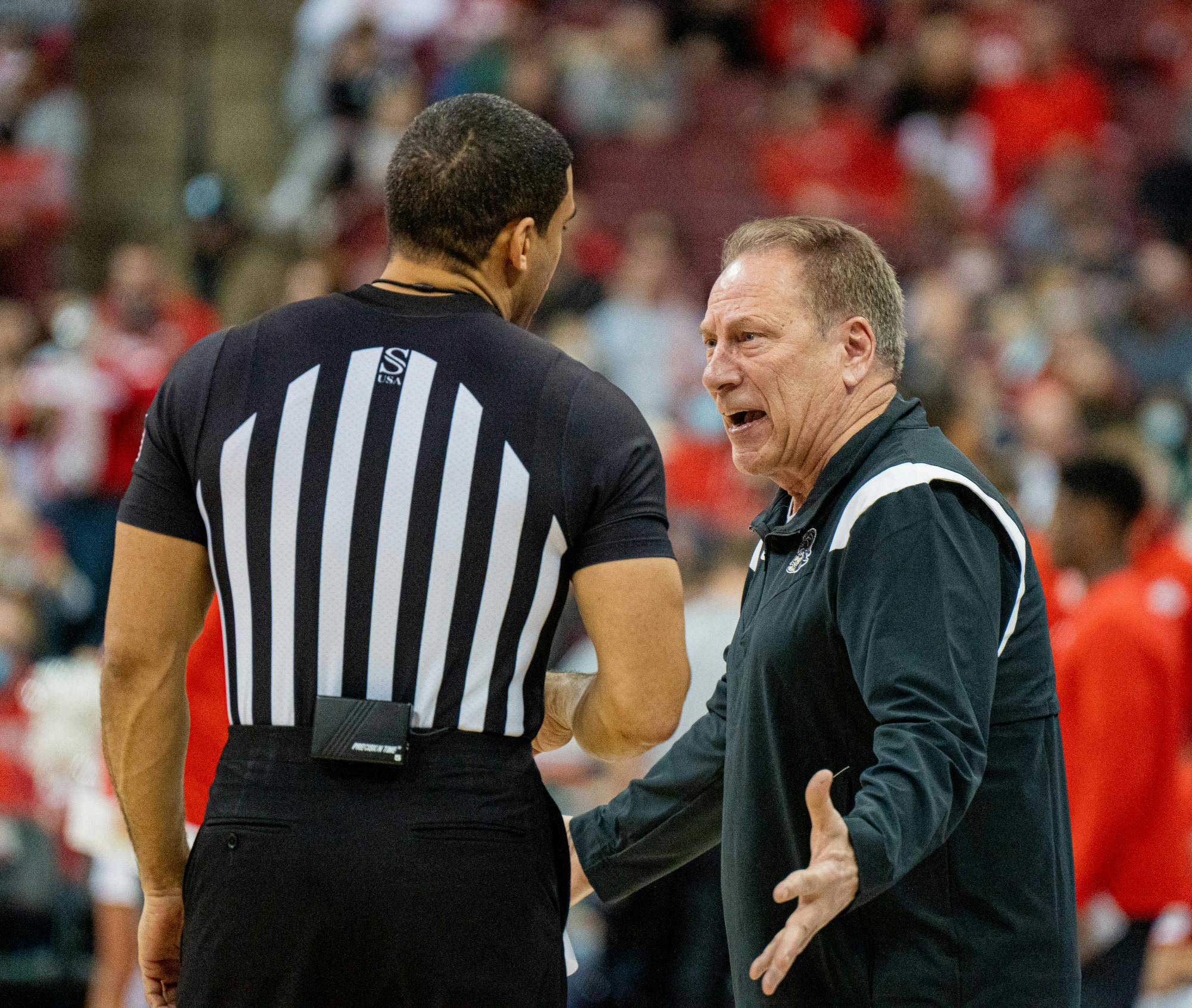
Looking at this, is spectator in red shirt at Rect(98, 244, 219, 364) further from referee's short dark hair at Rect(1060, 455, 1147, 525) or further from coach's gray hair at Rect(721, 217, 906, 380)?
coach's gray hair at Rect(721, 217, 906, 380)

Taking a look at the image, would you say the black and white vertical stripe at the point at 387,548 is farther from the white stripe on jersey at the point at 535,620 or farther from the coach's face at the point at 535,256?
the coach's face at the point at 535,256

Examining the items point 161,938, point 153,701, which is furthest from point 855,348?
point 161,938

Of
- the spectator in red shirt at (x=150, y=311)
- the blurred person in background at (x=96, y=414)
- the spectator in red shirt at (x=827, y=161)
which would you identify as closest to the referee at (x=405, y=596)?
the blurred person in background at (x=96, y=414)

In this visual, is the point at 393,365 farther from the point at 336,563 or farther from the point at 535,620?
the point at 535,620

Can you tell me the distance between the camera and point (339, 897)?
86.7 inches

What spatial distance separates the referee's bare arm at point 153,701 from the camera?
2371 millimetres

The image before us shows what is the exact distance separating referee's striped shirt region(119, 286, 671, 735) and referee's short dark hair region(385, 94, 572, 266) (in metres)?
0.12

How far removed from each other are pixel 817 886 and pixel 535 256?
1047mm

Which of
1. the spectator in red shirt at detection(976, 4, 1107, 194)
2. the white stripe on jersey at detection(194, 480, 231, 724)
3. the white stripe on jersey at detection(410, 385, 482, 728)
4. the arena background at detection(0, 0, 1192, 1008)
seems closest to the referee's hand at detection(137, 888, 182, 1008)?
the white stripe on jersey at detection(194, 480, 231, 724)

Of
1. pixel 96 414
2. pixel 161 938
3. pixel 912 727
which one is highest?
pixel 96 414

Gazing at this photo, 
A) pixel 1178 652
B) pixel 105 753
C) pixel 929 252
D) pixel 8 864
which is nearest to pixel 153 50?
pixel 929 252

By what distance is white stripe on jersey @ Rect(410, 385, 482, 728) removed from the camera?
2.25m

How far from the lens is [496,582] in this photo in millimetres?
2268

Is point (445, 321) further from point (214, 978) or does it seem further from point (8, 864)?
point (8, 864)
